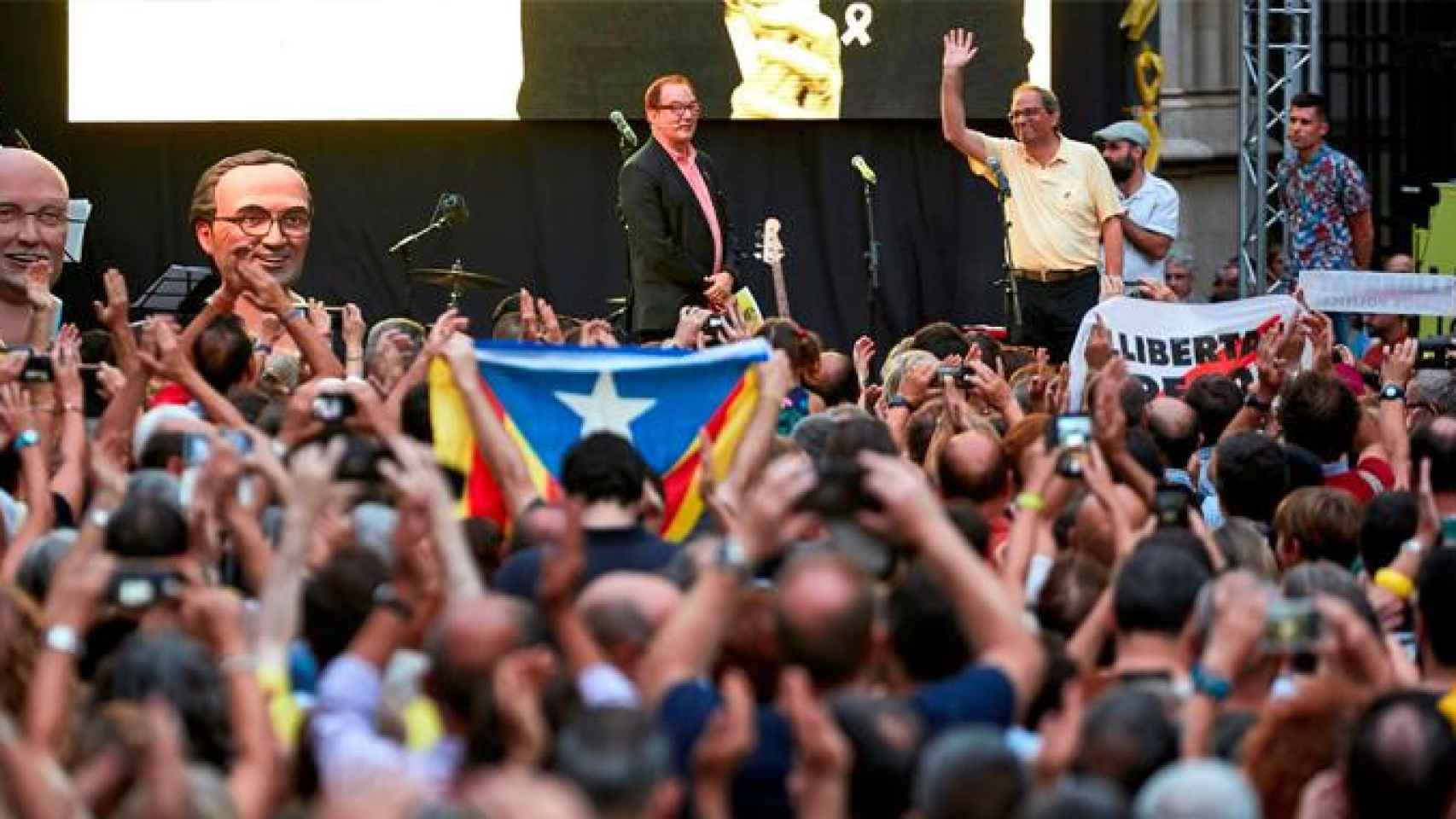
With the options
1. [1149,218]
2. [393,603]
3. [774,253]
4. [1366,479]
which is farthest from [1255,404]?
[774,253]

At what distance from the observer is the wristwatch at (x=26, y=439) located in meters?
8.35

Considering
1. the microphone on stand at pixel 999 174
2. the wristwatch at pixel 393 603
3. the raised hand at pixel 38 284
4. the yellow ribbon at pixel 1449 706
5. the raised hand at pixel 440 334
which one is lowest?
the yellow ribbon at pixel 1449 706

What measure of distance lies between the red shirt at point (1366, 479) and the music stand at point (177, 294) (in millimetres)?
5781

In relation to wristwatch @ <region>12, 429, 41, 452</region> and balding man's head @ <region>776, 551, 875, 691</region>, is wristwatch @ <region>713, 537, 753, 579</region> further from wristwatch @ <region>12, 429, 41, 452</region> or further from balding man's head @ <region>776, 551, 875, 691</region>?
wristwatch @ <region>12, 429, 41, 452</region>

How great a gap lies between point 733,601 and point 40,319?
21.6 feet

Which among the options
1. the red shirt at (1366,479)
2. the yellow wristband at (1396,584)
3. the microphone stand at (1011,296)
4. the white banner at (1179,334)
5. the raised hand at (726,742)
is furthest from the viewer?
the microphone stand at (1011,296)

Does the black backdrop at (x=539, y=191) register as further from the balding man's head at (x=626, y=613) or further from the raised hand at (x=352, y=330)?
the balding man's head at (x=626, y=613)

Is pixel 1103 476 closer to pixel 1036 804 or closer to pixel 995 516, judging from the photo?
pixel 995 516

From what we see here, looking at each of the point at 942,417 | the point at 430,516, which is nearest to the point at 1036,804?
the point at 430,516

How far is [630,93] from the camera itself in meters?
18.6

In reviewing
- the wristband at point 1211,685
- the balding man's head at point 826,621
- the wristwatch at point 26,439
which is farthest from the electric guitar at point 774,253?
the balding man's head at point 826,621

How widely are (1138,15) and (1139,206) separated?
4.65 metres

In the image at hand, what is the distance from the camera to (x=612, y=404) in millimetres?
9242

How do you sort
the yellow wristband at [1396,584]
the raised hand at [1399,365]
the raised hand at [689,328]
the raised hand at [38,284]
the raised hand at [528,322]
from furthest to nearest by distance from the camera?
the raised hand at [38,284] → the raised hand at [689,328] → the raised hand at [528,322] → the raised hand at [1399,365] → the yellow wristband at [1396,584]
